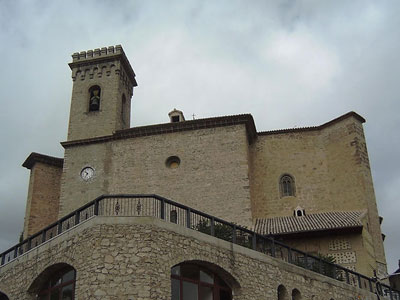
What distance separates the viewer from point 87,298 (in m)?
13.1

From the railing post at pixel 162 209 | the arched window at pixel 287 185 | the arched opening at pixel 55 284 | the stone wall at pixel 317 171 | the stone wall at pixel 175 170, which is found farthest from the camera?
the arched window at pixel 287 185

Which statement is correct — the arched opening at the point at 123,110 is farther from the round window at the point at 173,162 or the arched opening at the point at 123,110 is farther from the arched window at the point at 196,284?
the arched window at the point at 196,284

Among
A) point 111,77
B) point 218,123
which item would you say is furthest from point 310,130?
point 111,77

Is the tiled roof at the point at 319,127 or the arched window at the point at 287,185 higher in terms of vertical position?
the tiled roof at the point at 319,127

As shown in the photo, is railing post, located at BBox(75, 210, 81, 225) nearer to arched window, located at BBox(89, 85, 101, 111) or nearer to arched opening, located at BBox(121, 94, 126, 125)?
arched window, located at BBox(89, 85, 101, 111)

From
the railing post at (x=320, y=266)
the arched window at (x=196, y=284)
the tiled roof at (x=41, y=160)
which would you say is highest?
the tiled roof at (x=41, y=160)

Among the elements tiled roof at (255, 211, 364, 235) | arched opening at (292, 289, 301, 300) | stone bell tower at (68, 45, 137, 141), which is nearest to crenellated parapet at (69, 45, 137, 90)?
stone bell tower at (68, 45, 137, 141)

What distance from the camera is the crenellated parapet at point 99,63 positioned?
34562mm

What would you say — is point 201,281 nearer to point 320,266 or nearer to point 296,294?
point 296,294

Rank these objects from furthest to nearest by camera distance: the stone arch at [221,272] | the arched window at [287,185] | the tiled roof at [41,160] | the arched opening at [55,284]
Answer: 1. the tiled roof at [41,160]
2. the arched window at [287,185]
3. the stone arch at [221,272]
4. the arched opening at [55,284]

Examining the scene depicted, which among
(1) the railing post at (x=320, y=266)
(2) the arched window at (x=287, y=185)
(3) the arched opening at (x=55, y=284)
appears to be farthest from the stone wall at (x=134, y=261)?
(2) the arched window at (x=287, y=185)

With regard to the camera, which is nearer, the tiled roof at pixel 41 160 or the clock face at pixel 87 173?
the clock face at pixel 87 173

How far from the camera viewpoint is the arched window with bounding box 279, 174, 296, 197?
2959 centimetres

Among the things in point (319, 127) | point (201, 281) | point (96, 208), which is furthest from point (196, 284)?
point (319, 127)
